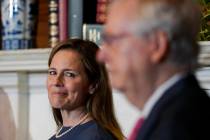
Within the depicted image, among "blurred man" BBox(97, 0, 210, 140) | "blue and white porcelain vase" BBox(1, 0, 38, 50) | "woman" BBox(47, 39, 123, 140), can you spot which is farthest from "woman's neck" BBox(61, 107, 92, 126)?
"blurred man" BBox(97, 0, 210, 140)

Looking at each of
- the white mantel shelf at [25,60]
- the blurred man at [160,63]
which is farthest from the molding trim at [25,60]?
the blurred man at [160,63]

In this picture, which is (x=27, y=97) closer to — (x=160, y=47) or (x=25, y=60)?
(x=25, y=60)

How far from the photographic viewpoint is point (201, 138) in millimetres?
806

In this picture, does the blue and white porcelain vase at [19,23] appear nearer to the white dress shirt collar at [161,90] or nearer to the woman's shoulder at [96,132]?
the woman's shoulder at [96,132]

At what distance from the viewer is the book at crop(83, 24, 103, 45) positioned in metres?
1.80

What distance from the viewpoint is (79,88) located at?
1.70m

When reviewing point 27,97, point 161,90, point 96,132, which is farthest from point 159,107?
point 27,97

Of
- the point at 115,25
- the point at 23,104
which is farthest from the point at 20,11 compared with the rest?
the point at 115,25

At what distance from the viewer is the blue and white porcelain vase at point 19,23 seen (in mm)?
1895

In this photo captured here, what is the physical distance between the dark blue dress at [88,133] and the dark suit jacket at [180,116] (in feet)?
2.59

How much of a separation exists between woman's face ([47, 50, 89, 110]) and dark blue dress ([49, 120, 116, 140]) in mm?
71

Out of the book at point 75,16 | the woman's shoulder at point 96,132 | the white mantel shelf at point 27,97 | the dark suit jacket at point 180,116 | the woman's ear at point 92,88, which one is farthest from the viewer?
the white mantel shelf at point 27,97

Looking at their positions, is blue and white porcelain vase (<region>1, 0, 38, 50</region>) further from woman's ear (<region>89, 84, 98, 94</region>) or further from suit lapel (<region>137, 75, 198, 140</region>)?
suit lapel (<region>137, 75, 198, 140</region>)

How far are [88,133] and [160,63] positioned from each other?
2.71ft
